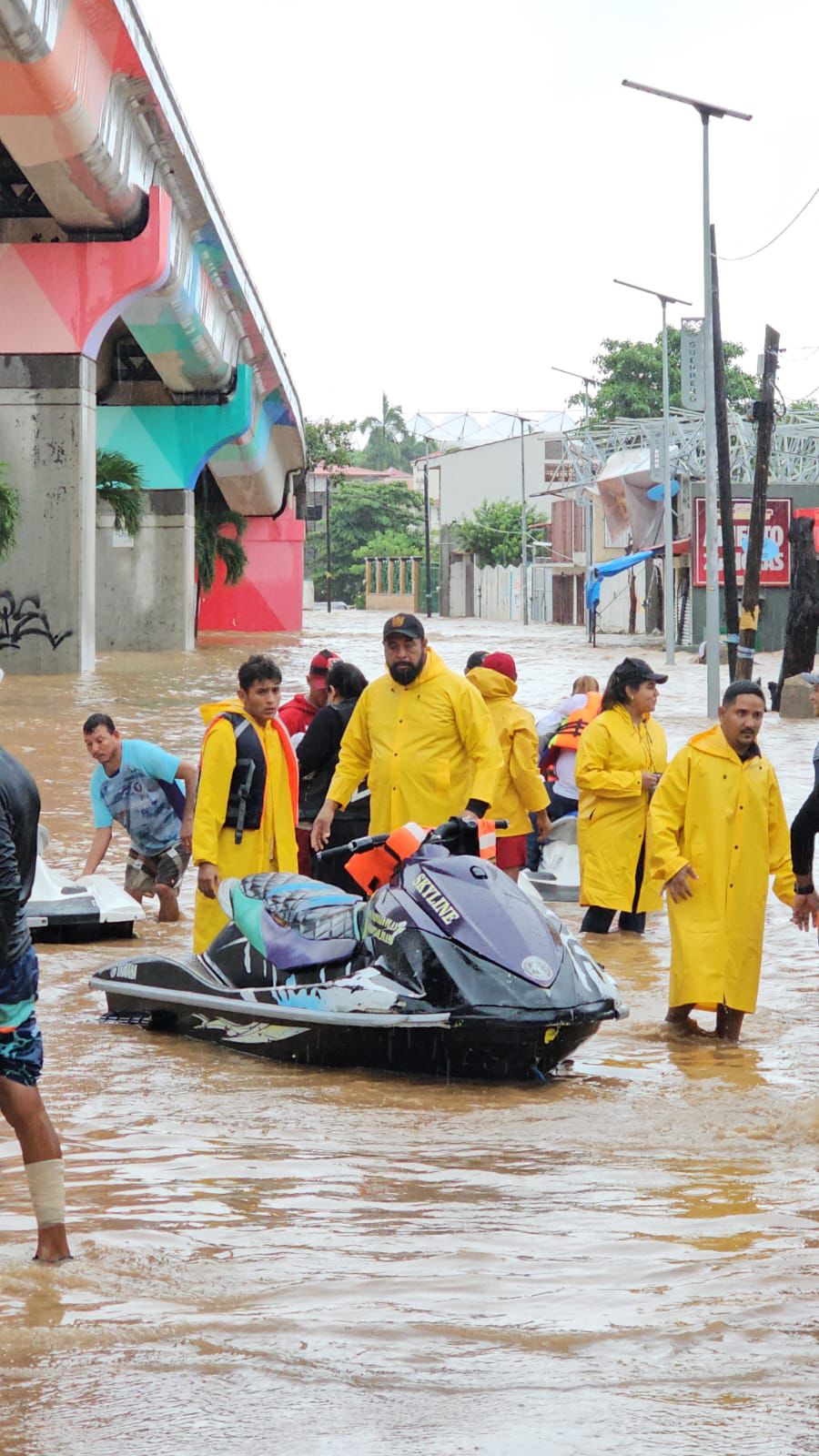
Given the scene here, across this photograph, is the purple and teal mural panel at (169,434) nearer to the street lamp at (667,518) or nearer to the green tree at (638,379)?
the street lamp at (667,518)

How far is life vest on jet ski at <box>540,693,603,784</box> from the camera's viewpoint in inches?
473

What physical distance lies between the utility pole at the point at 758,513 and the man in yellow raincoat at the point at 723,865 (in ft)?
69.1

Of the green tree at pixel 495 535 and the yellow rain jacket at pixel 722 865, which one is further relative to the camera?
the green tree at pixel 495 535

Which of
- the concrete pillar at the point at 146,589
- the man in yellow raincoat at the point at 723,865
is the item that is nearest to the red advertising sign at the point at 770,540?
the concrete pillar at the point at 146,589

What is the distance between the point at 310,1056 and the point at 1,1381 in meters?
3.41

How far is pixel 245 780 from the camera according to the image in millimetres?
8445

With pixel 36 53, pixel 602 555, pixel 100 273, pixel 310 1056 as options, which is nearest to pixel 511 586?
pixel 602 555

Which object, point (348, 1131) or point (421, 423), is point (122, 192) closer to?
point (348, 1131)

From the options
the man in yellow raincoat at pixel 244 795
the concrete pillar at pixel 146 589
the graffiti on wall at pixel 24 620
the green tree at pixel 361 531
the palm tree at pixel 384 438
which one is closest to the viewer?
the man in yellow raincoat at pixel 244 795

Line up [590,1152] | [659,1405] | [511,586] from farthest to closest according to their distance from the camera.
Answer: [511,586], [590,1152], [659,1405]

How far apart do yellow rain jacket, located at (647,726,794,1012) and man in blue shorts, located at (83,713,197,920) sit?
3042mm

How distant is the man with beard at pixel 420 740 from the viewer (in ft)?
28.9

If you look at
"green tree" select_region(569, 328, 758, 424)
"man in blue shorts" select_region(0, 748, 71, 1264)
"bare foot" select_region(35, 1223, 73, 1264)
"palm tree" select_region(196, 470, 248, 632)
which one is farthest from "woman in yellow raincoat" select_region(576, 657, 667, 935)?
"green tree" select_region(569, 328, 758, 424)

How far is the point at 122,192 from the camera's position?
24.5 meters
